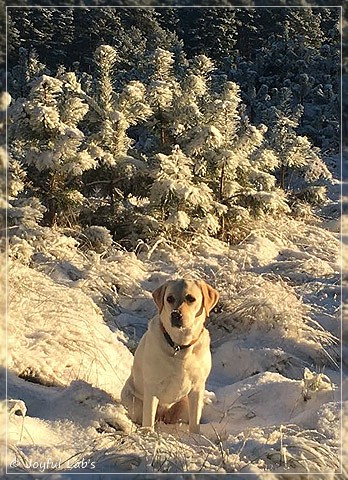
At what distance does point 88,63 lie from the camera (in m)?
8.07

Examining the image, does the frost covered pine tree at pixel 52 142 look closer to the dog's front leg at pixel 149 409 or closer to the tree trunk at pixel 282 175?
the dog's front leg at pixel 149 409

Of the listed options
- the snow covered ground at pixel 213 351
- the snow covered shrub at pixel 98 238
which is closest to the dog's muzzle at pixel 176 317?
the snow covered ground at pixel 213 351

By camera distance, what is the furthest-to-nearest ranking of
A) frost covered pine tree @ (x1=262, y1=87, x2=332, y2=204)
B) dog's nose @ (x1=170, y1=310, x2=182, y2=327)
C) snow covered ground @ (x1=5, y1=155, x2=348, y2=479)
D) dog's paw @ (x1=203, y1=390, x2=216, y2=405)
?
frost covered pine tree @ (x1=262, y1=87, x2=332, y2=204), dog's paw @ (x1=203, y1=390, x2=216, y2=405), dog's nose @ (x1=170, y1=310, x2=182, y2=327), snow covered ground @ (x1=5, y1=155, x2=348, y2=479)

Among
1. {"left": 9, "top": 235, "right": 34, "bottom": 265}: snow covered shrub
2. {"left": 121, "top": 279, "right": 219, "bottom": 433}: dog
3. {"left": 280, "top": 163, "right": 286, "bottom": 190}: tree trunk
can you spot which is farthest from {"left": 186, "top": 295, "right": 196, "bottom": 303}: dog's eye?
{"left": 280, "top": 163, "right": 286, "bottom": 190}: tree trunk

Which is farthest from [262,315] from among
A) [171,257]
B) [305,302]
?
[171,257]

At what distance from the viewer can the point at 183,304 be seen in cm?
310

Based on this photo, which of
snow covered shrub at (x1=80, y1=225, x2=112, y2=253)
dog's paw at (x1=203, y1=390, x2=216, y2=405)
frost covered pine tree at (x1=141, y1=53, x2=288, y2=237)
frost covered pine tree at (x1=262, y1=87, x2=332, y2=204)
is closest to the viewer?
dog's paw at (x1=203, y1=390, x2=216, y2=405)

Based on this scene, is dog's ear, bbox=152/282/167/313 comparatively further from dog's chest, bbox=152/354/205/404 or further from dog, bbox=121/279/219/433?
dog's chest, bbox=152/354/205/404

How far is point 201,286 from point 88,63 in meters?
5.79

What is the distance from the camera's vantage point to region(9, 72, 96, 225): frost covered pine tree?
22.3ft

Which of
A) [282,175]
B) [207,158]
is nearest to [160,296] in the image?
[207,158]

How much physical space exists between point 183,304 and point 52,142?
4.49 m

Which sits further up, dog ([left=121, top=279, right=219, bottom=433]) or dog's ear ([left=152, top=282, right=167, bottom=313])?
dog's ear ([left=152, top=282, right=167, bottom=313])

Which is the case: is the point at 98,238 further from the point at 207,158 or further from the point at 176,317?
the point at 176,317
